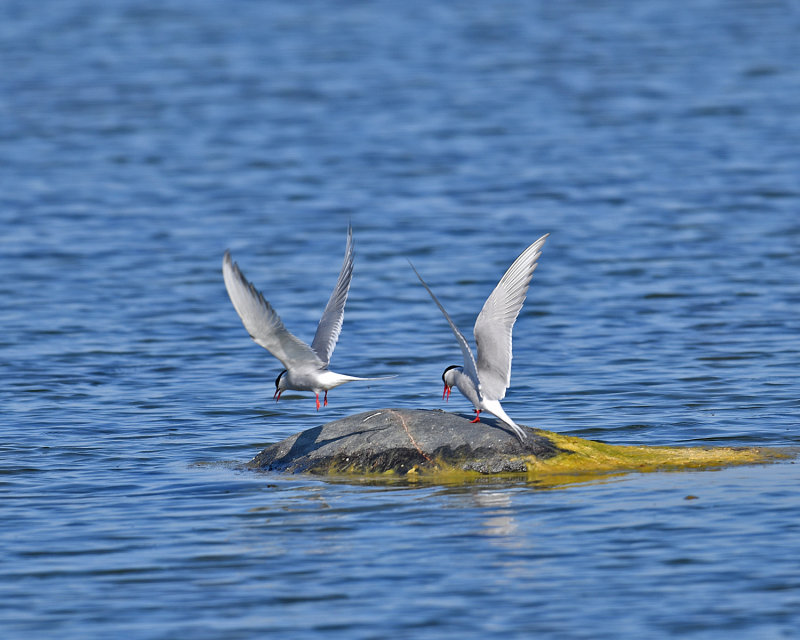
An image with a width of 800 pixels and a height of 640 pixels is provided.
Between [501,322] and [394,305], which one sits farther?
[394,305]

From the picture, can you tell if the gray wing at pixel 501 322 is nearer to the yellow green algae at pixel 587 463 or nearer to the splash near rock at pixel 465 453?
the splash near rock at pixel 465 453

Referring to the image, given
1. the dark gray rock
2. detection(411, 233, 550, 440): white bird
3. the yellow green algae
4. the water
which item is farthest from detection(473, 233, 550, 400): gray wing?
the water

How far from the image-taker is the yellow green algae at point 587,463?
11.7 metres

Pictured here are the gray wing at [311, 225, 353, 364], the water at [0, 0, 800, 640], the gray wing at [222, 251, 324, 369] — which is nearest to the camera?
the water at [0, 0, 800, 640]

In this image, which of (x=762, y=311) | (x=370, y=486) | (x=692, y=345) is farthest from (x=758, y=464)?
(x=762, y=311)

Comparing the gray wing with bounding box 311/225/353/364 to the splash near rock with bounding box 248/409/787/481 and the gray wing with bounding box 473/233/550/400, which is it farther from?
the gray wing with bounding box 473/233/550/400

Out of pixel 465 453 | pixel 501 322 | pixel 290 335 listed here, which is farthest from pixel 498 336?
pixel 290 335

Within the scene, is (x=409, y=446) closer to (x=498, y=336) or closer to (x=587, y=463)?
(x=498, y=336)

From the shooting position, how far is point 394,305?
20.6 metres

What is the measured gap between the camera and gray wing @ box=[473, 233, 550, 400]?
1168 cm

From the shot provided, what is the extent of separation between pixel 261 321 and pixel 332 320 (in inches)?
56.5

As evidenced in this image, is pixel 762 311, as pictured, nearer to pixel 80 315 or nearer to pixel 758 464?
pixel 758 464

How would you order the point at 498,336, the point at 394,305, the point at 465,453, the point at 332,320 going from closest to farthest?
the point at 498,336 → the point at 465,453 → the point at 332,320 → the point at 394,305

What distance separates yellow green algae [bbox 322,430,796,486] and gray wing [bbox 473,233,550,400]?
725mm
